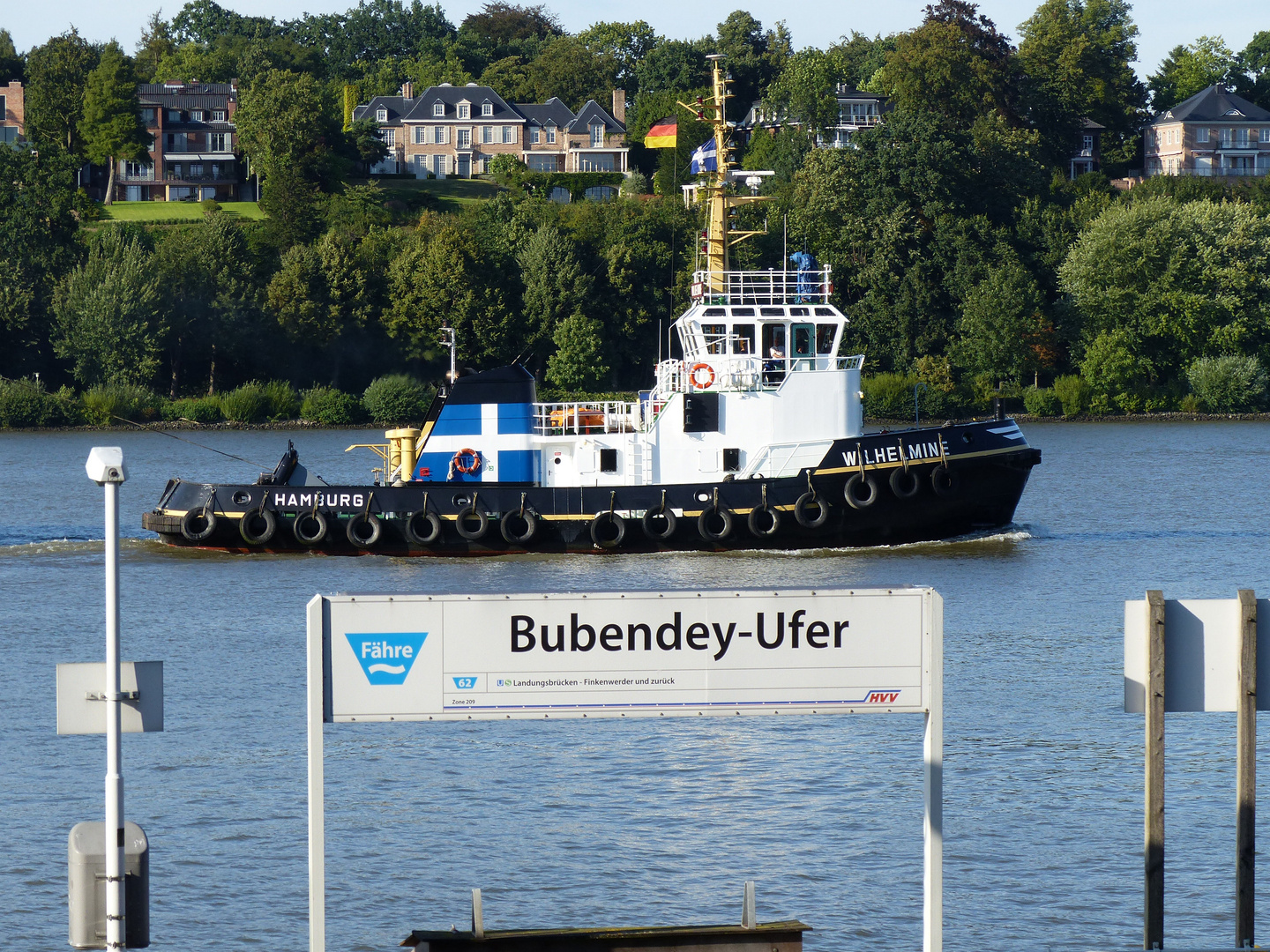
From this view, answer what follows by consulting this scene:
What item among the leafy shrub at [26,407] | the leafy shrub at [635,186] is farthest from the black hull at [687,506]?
the leafy shrub at [635,186]

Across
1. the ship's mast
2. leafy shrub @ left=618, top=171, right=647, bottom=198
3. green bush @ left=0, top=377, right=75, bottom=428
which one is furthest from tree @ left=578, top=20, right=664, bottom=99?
the ship's mast

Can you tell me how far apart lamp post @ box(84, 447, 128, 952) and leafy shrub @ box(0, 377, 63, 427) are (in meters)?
61.1

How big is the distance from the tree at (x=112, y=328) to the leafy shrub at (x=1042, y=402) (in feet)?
118

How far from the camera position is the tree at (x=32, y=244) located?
7075 centimetres

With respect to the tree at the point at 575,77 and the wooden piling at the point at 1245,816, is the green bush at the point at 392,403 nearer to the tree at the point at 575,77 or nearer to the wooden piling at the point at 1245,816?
the wooden piling at the point at 1245,816

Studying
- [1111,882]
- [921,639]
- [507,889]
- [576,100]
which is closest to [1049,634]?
[1111,882]

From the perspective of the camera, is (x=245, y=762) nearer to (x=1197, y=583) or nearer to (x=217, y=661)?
(x=217, y=661)

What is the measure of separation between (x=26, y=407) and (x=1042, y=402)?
40918 millimetres

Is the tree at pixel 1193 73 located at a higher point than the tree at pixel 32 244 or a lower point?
higher

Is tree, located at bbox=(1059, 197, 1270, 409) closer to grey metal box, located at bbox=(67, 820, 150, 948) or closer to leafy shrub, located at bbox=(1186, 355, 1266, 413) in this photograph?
leafy shrub, located at bbox=(1186, 355, 1266, 413)

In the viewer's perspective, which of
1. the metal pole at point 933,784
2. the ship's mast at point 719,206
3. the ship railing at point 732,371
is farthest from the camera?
the ship's mast at point 719,206

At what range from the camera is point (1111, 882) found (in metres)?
Answer: 12.1

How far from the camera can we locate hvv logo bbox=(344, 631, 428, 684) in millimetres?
8250

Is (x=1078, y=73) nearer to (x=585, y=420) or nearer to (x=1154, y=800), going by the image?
(x=585, y=420)
